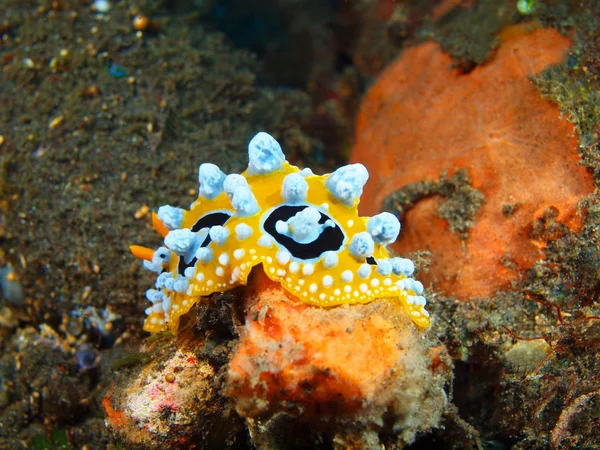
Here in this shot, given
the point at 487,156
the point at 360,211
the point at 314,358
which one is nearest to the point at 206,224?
the point at 314,358

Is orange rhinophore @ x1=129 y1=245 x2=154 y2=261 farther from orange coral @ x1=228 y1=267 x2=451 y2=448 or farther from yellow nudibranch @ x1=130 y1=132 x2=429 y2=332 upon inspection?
orange coral @ x1=228 y1=267 x2=451 y2=448

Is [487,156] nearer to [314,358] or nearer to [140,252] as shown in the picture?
[314,358]

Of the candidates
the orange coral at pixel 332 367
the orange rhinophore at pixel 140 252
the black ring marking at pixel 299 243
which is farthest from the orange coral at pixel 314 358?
the orange rhinophore at pixel 140 252

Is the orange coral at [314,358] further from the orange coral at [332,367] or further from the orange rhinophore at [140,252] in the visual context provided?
the orange rhinophore at [140,252]

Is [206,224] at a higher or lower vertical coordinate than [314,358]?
lower

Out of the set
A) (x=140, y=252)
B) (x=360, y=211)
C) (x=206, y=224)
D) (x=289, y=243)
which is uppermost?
(x=289, y=243)

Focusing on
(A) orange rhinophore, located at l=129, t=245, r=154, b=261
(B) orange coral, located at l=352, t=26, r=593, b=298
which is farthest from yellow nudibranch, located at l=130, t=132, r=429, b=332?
(B) orange coral, located at l=352, t=26, r=593, b=298
